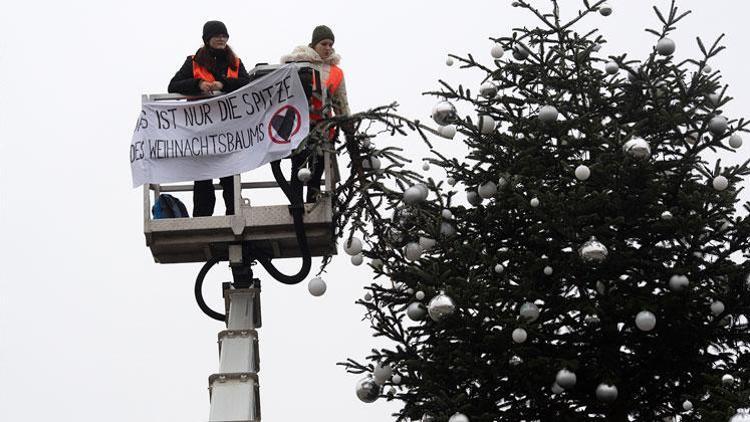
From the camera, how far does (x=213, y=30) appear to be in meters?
15.6

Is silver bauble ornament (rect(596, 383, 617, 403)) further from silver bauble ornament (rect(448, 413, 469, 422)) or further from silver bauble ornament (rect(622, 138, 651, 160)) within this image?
silver bauble ornament (rect(622, 138, 651, 160))

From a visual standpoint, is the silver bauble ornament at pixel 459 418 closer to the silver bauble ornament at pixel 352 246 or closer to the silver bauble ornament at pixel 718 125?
the silver bauble ornament at pixel 352 246

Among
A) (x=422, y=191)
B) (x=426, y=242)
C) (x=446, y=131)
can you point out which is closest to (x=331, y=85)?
(x=446, y=131)

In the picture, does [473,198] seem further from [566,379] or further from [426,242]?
[566,379]

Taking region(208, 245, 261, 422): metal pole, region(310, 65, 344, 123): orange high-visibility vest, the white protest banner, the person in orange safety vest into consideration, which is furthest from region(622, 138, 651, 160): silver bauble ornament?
region(208, 245, 261, 422): metal pole

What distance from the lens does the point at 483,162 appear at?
1468 centimetres

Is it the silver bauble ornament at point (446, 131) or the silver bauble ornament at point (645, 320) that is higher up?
the silver bauble ornament at point (446, 131)

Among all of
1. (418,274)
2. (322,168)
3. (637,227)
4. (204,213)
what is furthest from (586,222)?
(204,213)

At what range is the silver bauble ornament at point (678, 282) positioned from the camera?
45.2ft

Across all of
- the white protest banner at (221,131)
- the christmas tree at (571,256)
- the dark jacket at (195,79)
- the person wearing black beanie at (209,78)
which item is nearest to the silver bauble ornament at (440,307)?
the christmas tree at (571,256)

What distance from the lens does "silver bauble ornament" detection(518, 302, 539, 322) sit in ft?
44.3

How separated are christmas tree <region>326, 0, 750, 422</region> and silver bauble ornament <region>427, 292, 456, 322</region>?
66 mm

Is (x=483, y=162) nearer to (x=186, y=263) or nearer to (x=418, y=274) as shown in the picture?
(x=418, y=274)

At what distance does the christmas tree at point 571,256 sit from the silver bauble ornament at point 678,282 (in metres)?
0.01
